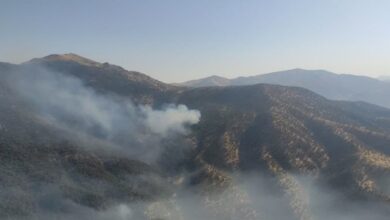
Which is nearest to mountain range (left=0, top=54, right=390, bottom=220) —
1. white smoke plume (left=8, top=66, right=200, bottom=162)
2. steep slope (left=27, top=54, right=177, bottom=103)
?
white smoke plume (left=8, top=66, right=200, bottom=162)

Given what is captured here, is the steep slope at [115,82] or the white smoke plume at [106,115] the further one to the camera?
the steep slope at [115,82]

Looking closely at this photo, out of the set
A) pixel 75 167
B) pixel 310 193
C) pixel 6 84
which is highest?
pixel 6 84

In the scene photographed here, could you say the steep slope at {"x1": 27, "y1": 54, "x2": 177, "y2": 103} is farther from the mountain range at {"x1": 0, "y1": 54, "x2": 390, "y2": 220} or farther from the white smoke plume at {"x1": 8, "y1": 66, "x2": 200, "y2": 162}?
the white smoke plume at {"x1": 8, "y1": 66, "x2": 200, "y2": 162}

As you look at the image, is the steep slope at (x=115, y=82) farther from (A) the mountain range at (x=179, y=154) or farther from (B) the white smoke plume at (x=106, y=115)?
(B) the white smoke plume at (x=106, y=115)

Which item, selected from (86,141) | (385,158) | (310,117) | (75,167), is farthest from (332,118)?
(75,167)

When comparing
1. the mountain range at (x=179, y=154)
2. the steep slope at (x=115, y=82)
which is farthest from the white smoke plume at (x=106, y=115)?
the steep slope at (x=115, y=82)

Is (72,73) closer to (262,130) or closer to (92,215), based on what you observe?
(262,130)

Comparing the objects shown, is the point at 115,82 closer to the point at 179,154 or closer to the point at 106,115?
the point at 106,115

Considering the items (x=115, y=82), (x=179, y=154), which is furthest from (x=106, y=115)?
(x=115, y=82)
